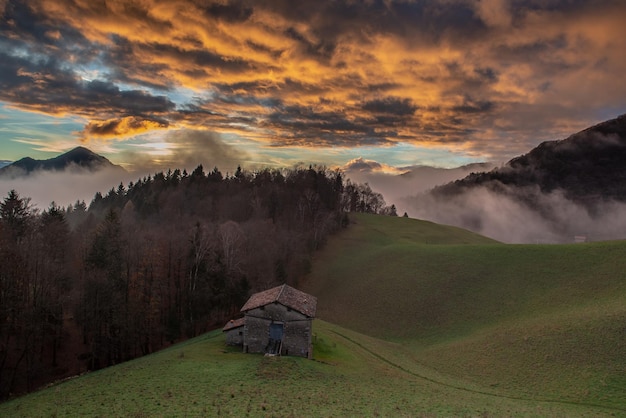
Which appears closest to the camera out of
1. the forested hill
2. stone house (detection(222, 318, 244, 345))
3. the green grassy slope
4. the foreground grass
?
the foreground grass

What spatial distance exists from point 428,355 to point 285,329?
20083mm

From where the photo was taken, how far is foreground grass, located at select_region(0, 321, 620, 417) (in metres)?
23.0

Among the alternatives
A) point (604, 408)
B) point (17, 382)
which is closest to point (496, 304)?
point (604, 408)

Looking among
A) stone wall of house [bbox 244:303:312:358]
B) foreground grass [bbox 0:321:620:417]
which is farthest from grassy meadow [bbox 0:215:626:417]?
stone wall of house [bbox 244:303:312:358]

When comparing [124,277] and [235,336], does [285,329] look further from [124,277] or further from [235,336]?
[124,277]

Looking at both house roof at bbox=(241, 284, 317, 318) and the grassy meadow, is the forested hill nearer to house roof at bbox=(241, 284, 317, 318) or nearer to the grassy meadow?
the grassy meadow

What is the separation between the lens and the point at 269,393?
84.9ft

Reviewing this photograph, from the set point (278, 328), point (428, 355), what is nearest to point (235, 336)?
point (278, 328)

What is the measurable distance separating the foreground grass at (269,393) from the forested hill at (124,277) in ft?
58.1

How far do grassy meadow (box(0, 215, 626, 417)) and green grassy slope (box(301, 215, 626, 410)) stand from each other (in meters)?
0.20

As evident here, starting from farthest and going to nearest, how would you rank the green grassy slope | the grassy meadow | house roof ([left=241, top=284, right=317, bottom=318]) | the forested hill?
the forested hill, house roof ([left=241, top=284, right=317, bottom=318]), the green grassy slope, the grassy meadow

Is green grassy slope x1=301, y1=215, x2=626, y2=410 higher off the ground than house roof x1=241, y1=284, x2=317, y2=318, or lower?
lower

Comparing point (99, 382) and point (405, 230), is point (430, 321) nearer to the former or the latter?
point (99, 382)

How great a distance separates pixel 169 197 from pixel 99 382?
86.7 m
